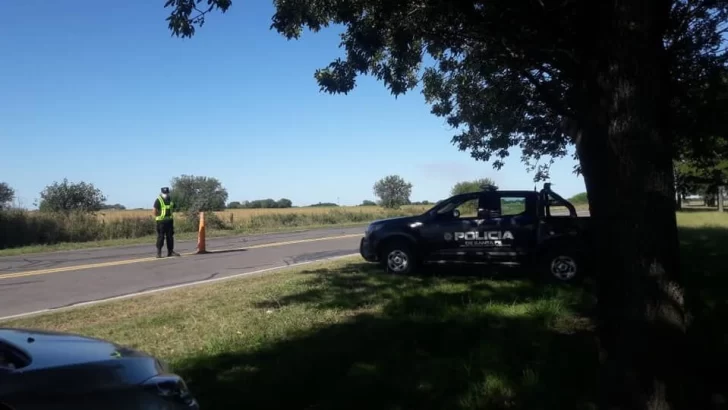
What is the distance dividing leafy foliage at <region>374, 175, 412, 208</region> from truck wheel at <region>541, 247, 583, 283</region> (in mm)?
51432

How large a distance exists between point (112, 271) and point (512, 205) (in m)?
9.30

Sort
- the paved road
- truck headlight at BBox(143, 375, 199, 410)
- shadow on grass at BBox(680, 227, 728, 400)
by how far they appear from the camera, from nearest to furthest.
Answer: truck headlight at BBox(143, 375, 199, 410) < shadow on grass at BBox(680, 227, 728, 400) < the paved road

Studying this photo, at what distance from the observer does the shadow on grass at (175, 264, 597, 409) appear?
5125 mm

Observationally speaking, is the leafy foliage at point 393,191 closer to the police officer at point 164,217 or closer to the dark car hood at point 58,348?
the police officer at point 164,217

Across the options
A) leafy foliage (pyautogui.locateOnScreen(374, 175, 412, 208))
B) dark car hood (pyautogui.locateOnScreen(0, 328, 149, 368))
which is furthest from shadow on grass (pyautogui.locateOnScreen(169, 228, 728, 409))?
leafy foliage (pyautogui.locateOnScreen(374, 175, 412, 208))

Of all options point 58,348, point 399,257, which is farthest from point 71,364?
point 399,257

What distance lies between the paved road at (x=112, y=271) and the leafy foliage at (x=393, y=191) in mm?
41090

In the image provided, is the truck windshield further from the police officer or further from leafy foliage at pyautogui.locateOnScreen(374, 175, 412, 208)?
A: leafy foliage at pyautogui.locateOnScreen(374, 175, 412, 208)

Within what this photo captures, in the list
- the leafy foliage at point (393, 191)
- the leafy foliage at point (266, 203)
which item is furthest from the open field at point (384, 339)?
the leafy foliage at point (266, 203)

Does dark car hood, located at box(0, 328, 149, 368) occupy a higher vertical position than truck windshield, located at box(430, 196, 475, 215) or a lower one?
lower

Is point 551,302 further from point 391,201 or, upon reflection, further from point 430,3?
point 391,201

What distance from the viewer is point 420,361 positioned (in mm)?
5957

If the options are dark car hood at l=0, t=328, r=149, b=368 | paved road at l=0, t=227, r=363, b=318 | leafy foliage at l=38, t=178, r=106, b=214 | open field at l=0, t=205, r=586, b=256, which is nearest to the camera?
dark car hood at l=0, t=328, r=149, b=368

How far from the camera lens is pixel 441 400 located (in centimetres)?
511
